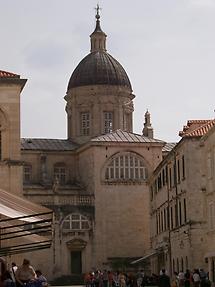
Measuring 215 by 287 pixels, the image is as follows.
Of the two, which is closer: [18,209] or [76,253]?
[18,209]

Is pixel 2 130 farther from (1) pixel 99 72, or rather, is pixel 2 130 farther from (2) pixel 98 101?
(1) pixel 99 72

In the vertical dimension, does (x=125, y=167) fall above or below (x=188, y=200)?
above

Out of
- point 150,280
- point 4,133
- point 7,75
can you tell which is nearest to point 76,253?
point 150,280

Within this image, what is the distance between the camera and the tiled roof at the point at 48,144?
77.8 m

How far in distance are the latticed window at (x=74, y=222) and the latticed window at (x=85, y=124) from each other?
42.4ft

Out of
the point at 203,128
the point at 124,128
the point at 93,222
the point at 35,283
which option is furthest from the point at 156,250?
the point at 35,283

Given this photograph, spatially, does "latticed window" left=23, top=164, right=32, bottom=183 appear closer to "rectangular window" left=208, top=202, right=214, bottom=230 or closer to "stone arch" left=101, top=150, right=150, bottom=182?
"stone arch" left=101, top=150, right=150, bottom=182

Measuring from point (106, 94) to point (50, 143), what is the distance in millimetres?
7040

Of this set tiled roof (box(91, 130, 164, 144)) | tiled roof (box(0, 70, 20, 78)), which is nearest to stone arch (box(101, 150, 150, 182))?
tiled roof (box(91, 130, 164, 144))

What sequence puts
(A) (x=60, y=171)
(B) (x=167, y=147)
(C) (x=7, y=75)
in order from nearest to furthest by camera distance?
(C) (x=7, y=75)
(A) (x=60, y=171)
(B) (x=167, y=147)

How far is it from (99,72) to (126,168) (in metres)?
12.3

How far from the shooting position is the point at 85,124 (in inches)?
3125

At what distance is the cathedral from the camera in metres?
68.0

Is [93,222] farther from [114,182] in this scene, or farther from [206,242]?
[206,242]
